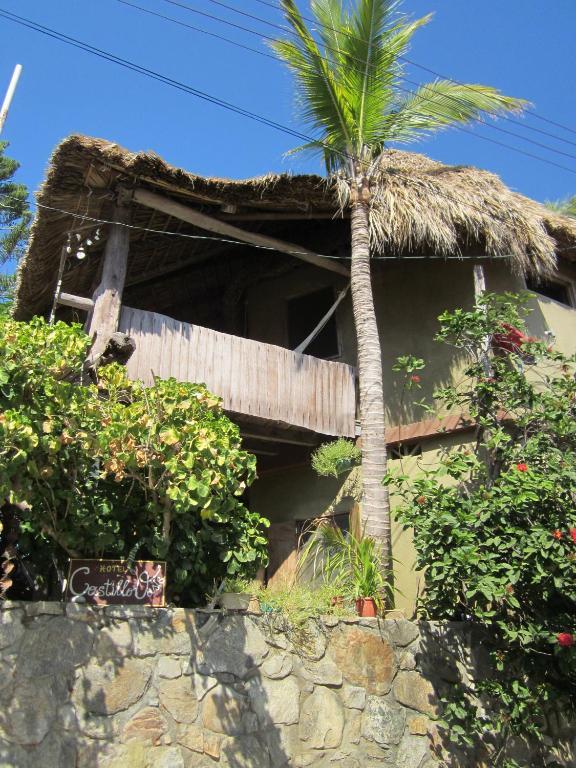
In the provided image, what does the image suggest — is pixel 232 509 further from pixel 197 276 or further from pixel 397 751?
pixel 197 276

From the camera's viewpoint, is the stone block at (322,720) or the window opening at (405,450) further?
the window opening at (405,450)

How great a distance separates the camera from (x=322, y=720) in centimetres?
503

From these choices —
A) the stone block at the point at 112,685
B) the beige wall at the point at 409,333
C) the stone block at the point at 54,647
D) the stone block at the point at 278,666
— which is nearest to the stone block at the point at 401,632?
the stone block at the point at 278,666

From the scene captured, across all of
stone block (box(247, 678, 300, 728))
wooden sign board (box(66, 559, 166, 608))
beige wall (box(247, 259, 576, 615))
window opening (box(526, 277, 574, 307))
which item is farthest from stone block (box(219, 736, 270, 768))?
window opening (box(526, 277, 574, 307))

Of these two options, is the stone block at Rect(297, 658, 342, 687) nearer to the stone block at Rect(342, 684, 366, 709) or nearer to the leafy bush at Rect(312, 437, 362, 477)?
the stone block at Rect(342, 684, 366, 709)

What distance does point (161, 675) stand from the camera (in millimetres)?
4465

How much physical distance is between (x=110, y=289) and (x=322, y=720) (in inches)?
166

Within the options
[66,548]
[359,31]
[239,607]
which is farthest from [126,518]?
[359,31]

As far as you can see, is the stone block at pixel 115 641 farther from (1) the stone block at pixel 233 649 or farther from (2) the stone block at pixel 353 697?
(2) the stone block at pixel 353 697

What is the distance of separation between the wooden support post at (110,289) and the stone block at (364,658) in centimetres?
316

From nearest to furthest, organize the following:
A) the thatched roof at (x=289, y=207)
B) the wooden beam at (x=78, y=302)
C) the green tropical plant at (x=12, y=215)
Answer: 1. the thatched roof at (x=289, y=207)
2. the wooden beam at (x=78, y=302)
3. the green tropical plant at (x=12, y=215)

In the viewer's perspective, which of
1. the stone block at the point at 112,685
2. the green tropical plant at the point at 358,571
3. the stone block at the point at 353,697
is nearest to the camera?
the stone block at the point at 112,685

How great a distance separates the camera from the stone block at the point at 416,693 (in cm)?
549

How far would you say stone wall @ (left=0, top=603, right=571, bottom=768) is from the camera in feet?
13.3
